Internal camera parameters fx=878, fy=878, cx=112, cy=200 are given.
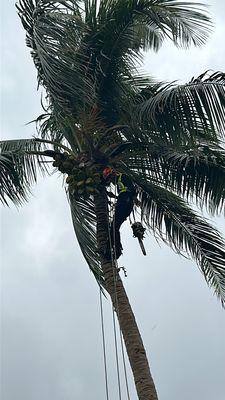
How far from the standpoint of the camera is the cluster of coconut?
10.8 meters

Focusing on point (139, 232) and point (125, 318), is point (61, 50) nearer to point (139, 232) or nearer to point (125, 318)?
point (139, 232)

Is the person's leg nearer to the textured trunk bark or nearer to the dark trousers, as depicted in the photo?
the dark trousers

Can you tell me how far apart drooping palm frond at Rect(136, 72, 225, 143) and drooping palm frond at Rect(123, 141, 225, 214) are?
230mm

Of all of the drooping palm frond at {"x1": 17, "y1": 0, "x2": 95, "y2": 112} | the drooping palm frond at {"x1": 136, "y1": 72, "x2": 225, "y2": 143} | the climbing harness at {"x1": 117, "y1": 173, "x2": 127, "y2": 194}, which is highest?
the drooping palm frond at {"x1": 17, "y1": 0, "x2": 95, "y2": 112}

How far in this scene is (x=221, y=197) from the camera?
37.0 ft

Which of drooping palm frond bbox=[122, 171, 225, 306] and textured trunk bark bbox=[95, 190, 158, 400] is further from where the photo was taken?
drooping palm frond bbox=[122, 171, 225, 306]

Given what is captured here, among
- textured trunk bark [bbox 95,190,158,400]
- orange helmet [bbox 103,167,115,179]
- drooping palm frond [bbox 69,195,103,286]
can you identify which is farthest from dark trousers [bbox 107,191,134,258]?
drooping palm frond [bbox 69,195,103,286]

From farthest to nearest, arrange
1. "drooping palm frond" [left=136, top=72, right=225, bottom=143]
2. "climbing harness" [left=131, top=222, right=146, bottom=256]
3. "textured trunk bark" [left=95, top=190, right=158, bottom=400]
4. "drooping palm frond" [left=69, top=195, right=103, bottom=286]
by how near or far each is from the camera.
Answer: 1. "drooping palm frond" [left=69, top=195, right=103, bottom=286]
2. "climbing harness" [left=131, top=222, right=146, bottom=256]
3. "drooping palm frond" [left=136, top=72, right=225, bottom=143]
4. "textured trunk bark" [left=95, top=190, right=158, bottom=400]

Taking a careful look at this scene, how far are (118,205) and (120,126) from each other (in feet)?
3.33

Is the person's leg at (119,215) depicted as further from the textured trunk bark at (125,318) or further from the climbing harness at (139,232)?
the climbing harness at (139,232)

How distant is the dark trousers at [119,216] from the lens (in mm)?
11062

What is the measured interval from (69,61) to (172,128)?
1555mm

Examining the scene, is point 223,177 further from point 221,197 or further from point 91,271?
point 91,271

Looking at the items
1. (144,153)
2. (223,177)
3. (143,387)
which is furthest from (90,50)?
(143,387)
